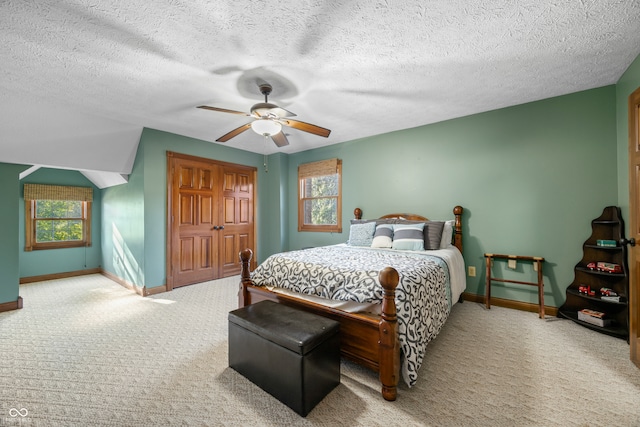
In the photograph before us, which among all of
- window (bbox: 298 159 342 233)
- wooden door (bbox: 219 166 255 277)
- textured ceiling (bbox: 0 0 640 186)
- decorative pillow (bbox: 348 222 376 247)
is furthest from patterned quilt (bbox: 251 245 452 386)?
wooden door (bbox: 219 166 255 277)

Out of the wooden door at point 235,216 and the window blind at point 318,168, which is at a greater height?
the window blind at point 318,168

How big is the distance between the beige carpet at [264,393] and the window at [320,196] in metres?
2.50

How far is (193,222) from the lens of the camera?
428 centimetres

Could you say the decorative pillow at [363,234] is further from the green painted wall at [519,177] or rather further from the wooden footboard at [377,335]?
the wooden footboard at [377,335]

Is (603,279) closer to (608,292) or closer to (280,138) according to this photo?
(608,292)

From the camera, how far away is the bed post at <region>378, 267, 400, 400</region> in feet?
5.19

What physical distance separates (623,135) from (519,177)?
2.82ft

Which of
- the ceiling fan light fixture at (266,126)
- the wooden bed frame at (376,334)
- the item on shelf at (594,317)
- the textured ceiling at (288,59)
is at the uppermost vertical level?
the textured ceiling at (288,59)

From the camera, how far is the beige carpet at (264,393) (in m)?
1.48

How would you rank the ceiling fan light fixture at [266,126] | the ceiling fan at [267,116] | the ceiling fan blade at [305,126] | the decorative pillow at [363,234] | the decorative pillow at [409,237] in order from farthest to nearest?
the decorative pillow at [363,234] < the decorative pillow at [409,237] < the ceiling fan blade at [305,126] < the ceiling fan light fixture at [266,126] < the ceiling fan at [267,116]

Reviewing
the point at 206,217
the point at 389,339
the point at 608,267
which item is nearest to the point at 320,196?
the point at 206,217

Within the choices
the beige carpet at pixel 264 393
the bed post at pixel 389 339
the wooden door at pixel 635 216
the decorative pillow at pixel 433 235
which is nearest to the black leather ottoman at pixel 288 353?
the beige carpet at pixel 264 393

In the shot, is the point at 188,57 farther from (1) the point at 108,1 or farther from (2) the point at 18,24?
(2) the point at 18,24

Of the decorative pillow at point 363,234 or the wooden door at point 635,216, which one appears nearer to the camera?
the wooden door at point 635,216
